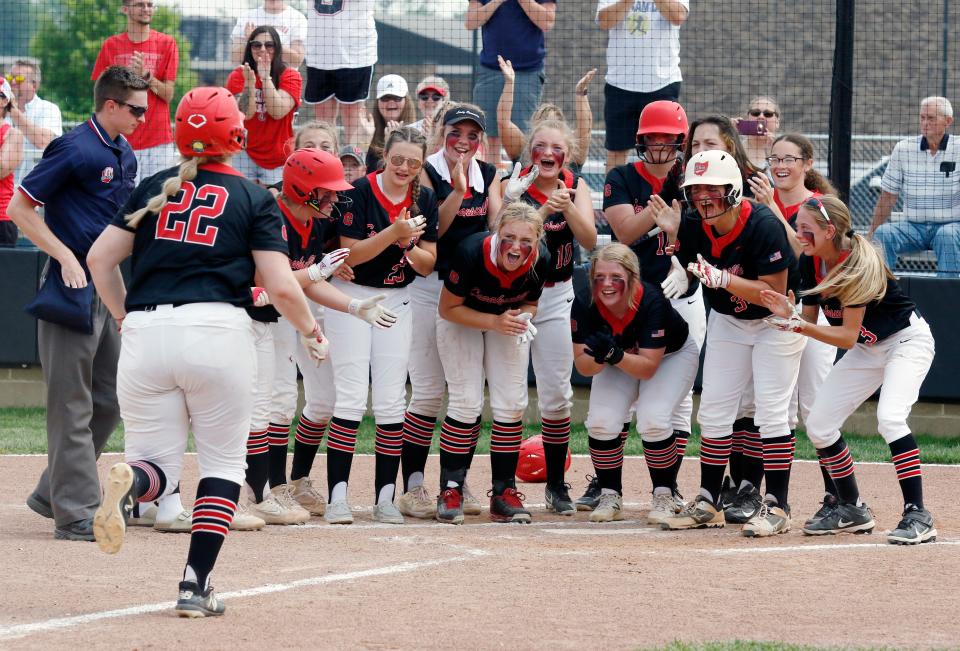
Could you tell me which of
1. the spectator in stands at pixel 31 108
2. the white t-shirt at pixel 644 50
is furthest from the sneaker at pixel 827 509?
the spectator in stands at pixel 31 108

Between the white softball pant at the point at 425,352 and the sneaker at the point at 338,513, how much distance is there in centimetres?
69

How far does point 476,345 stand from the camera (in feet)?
22.7

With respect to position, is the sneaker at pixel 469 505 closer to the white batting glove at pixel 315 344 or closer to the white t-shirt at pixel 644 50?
the white batting glove at pixel 315 344

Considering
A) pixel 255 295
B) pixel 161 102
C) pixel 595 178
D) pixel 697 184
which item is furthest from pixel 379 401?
pixel 595 178

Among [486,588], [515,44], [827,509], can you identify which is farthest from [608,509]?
[515,44]

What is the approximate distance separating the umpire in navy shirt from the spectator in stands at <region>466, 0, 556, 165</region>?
4.34m

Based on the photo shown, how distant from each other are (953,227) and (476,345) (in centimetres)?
509

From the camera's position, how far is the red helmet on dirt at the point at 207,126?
4.68 meters

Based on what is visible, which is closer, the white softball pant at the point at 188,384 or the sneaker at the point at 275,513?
the white softball pant at the point at 188,384

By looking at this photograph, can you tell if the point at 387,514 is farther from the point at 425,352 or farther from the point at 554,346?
the point at 554,346

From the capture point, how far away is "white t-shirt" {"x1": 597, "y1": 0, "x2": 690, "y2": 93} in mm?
9898

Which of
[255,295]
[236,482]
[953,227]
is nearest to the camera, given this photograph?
[236,482]

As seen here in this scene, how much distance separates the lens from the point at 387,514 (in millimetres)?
6738

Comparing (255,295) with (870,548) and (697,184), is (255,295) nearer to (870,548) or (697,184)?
(697,184)
